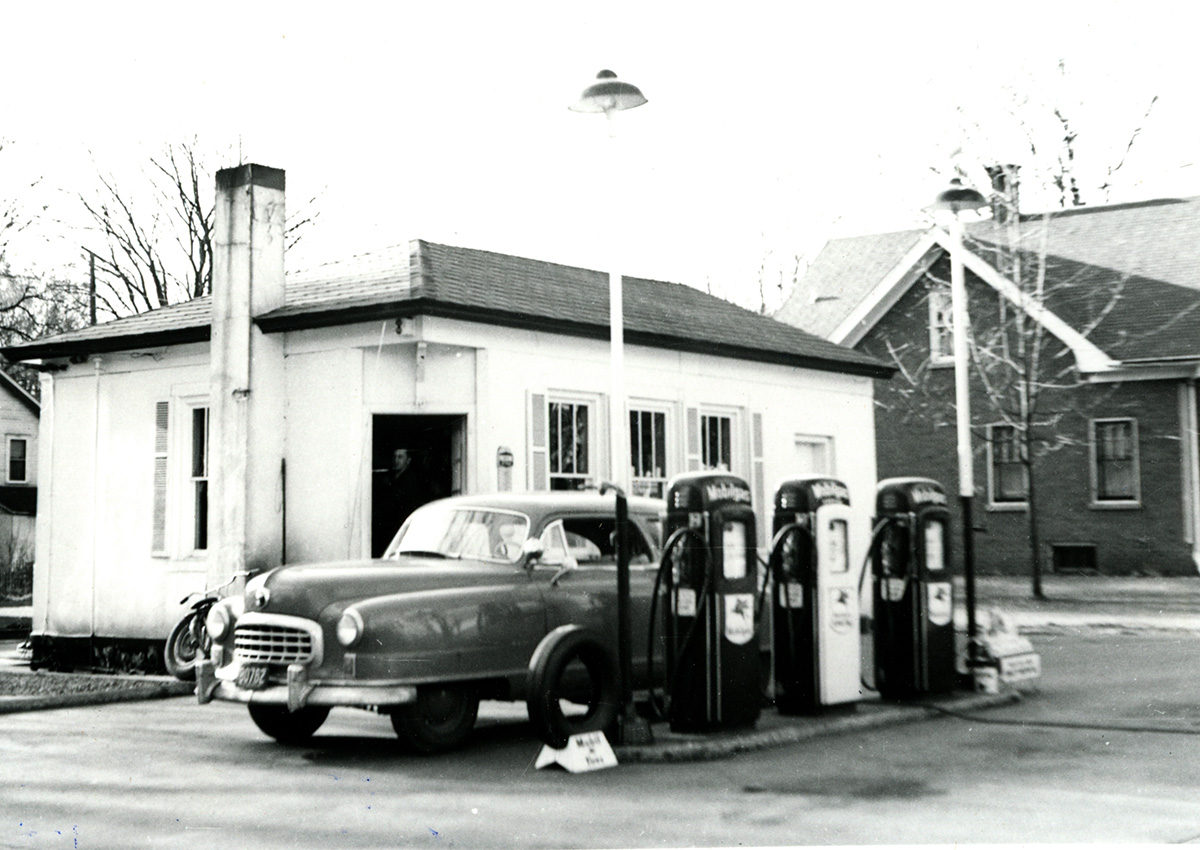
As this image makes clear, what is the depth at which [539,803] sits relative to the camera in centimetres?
775

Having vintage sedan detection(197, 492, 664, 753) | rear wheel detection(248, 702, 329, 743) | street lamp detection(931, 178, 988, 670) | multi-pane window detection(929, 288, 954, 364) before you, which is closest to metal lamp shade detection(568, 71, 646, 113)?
vintage sedan detection(197, 492, 664, 753)

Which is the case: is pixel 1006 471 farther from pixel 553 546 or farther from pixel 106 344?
pixel 553 546

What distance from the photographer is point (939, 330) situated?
29.1 m

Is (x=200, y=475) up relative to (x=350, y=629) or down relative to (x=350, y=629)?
up

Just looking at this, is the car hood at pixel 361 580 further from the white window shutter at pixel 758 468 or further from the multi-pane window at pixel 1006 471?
the multi-pane window at pixel 1006 471

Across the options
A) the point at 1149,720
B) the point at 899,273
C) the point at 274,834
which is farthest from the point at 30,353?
the point at 899,273

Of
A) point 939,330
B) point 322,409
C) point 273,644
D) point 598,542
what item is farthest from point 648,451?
point 939,330

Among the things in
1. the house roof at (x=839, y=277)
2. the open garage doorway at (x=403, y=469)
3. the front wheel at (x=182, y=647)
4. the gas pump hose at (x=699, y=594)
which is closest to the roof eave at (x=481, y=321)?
the open garage doorway at (x=403, y=469)

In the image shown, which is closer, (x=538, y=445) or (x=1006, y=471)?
(x=538, y=445)

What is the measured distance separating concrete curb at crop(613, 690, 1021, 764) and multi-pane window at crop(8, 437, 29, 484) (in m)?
45.8

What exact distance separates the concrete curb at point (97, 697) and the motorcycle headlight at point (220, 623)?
3.07 meters

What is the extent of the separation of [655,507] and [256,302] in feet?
19.2

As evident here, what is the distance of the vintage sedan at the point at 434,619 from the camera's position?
29.8 ft

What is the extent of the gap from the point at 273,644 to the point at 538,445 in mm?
6274
